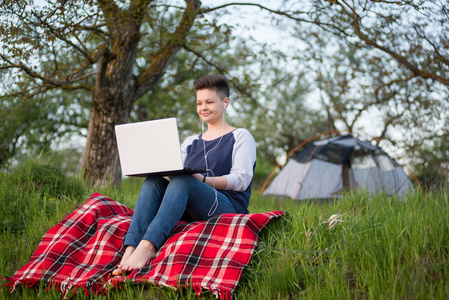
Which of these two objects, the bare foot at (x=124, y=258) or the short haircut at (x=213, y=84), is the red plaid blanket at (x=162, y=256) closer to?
the bare foot at (x=124, y=258)

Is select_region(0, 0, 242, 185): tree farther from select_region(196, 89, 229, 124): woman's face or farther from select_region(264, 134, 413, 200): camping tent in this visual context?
select_region(264, 134, 413, 200): camping tent

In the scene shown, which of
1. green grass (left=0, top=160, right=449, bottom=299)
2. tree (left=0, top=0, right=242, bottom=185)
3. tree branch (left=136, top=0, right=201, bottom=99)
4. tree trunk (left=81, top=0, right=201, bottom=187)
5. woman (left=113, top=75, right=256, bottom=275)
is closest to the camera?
green grass (left=0, top=160, right=449, bottom=299)

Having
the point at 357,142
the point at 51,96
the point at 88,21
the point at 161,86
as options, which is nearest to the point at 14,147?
the point at 51,96

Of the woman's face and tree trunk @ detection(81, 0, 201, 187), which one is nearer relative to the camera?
the woman's face

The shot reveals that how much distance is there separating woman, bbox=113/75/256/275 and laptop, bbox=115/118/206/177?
0.18m

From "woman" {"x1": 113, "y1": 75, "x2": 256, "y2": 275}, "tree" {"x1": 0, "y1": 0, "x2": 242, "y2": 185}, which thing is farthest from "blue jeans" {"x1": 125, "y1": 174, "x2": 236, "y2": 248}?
"tree" {"x1": 0, "y1": 0, "x2": 242, "y2": 185}

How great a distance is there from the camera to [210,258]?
253 cm

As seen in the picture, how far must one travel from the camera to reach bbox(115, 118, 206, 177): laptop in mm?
2453

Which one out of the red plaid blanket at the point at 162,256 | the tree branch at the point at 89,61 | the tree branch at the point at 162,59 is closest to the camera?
the red plaid blanket at the point at 162,256

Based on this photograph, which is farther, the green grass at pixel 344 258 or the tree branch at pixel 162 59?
the tree branch at pixel 162 59

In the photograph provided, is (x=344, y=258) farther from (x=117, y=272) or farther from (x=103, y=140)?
(x=103, y=140)

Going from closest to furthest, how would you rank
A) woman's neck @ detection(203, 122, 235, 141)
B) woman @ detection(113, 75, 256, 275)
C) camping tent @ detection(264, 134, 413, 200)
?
woman @ detection(113, 75, 256, 275) → woman's neck @ detection(203, 122, 235, 141) → camping tent @ detection(264, 134, 413, 200)

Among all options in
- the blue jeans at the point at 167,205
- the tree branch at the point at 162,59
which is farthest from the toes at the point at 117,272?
the tree branch at the point at 162,59

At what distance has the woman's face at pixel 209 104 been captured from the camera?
3.04 meters
